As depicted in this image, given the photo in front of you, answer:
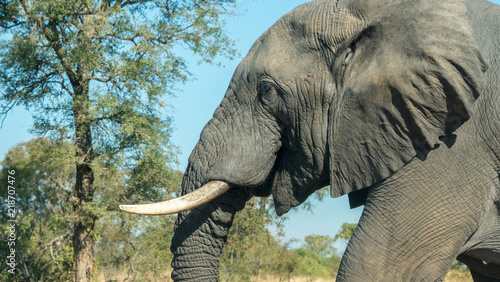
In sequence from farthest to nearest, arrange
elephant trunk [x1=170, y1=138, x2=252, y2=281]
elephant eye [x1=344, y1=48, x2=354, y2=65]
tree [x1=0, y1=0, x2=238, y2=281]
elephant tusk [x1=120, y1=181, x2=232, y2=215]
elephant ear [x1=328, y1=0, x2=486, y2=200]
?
tree [x1=0, y1=0, x2=238, y2=281] < elephant trunk [x1=170, y1=138, x2=252, y2=281] < elephant tusk [x1=120, y1=181, x2=232, y2=215] < elephant eye [x1=344, y1=48, x2=354, y2=65] < elephant ear [x1=328, y1=0, x2=486, y2=200]

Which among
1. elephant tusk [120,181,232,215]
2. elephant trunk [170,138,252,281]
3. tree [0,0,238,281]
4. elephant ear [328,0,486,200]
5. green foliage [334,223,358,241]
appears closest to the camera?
elephant ear [328,0,486,200]

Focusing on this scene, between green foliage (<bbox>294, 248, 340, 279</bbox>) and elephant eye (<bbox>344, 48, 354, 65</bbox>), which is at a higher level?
elephant eye (<bbox>344, 48, 354, 65</bbox>)

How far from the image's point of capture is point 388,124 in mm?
2996

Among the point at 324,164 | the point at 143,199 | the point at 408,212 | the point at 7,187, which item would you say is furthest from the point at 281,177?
the point at 7,187

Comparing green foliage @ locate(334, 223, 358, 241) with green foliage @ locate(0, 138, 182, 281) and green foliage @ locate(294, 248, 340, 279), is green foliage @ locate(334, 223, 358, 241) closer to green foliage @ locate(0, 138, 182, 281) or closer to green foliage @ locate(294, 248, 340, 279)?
green foliage @ locate(294, 248, 340, 279)

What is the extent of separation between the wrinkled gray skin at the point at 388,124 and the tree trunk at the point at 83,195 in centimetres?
776

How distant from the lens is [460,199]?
2.88 m

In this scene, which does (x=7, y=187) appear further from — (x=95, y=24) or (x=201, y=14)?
(x=201, y=14)

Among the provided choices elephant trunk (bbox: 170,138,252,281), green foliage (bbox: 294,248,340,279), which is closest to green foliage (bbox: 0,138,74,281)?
green foliage (bbox: 294,248,340,279)

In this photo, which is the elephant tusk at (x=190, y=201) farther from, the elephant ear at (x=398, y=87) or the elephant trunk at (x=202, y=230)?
the elephant ear at (x=398, y=87)

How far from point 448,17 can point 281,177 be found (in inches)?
47.5

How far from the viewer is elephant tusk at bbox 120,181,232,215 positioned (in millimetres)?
3248

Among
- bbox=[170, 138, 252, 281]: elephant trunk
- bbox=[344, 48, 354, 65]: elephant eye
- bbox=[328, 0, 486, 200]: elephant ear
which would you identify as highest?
bbox=[344, 48, 354, 65]: elephant eye

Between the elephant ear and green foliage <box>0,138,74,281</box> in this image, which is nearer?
the elephant ear
